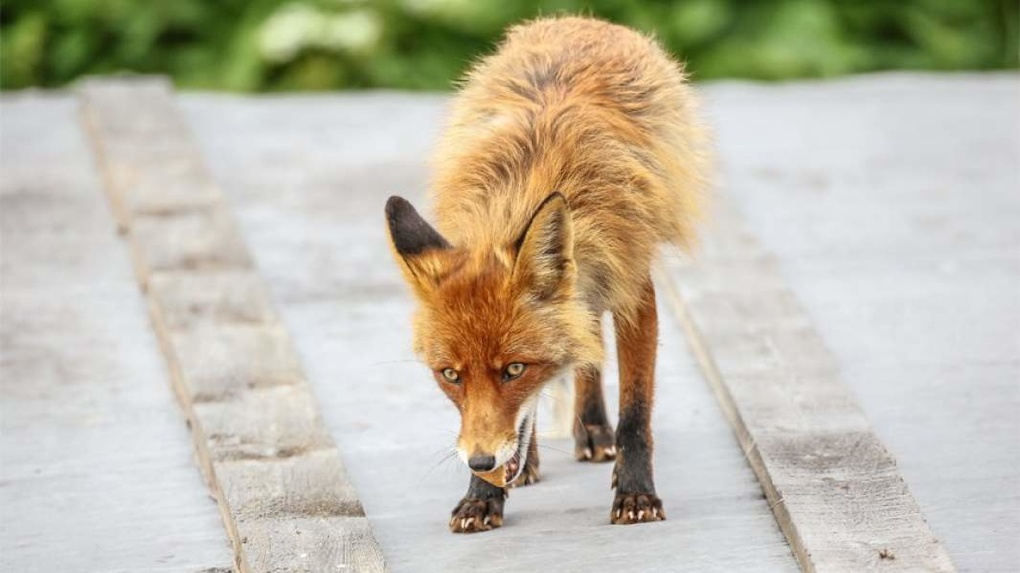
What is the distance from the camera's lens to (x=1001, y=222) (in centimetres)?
754

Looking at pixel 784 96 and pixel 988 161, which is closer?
pixel 988 161

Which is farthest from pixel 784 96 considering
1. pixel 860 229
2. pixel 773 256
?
pixel 773 256

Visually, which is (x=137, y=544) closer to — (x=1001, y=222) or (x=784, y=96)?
(x=1001, y=222)

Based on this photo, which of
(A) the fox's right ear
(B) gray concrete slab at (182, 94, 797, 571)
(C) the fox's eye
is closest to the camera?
(C) the fox's eye

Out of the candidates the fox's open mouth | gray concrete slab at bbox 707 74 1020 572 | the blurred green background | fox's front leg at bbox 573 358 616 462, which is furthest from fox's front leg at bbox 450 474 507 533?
the blurred green background

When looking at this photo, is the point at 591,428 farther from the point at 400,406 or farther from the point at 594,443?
the point at 400,406

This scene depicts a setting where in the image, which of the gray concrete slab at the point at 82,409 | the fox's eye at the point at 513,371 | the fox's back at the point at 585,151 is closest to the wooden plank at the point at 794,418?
the fox's back at the point at 585,151

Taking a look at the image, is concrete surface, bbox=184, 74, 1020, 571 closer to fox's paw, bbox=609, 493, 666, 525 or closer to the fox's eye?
fox's paw, bbox=609, 493, 666, 525

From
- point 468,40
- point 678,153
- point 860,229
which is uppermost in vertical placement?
point 678,153

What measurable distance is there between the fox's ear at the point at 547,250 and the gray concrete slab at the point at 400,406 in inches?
30.7

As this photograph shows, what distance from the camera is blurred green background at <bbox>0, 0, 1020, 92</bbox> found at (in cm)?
1088

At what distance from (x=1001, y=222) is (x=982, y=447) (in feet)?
8.53

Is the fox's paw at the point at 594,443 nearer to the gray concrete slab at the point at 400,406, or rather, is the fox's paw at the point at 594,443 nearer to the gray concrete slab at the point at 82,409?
the gray concrete slab at the point at 400,406

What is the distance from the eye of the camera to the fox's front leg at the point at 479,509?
4738 millimetres
